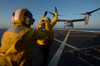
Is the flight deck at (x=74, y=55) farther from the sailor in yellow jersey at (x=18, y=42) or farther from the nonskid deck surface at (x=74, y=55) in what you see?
the sailor in yellow jersey at (x=18, y=42)

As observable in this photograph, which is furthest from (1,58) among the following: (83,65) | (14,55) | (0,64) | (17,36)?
(83,65)

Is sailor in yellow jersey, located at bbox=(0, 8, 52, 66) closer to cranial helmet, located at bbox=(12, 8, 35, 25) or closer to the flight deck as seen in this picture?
cranial helmet, located at bbox=(12, 8, 35, 25)

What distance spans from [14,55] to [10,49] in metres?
0.16

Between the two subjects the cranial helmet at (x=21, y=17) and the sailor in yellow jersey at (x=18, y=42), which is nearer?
the sailor in yellow jersey at (x=18, y=42)

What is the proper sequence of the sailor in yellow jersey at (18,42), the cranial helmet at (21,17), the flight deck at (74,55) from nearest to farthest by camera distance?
1. the sailor in yellow jersey at (18,42)
2. the cranial helmet at (21,17)
3. the flight deck at (74,55)

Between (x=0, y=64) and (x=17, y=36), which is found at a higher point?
(x=17, y=36)

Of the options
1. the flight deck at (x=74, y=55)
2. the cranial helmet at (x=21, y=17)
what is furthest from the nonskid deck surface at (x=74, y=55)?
the cranial helmet at (x=21, y=17)

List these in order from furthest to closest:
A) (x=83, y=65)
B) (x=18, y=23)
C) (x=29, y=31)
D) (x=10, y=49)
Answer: (x=83, y=65)
(x=18, y=23)
(x=29, y=31)
(x=10, y=49)

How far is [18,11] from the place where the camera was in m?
1.40

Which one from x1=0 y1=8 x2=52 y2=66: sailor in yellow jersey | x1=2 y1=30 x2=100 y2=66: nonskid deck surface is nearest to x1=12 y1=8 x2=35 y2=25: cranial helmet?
x1=0 y1=8 x2=52 y2=66: sailor in yellow jersey

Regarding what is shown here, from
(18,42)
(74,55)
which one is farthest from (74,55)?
(18,42)

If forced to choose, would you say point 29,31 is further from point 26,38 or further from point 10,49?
point 10,49

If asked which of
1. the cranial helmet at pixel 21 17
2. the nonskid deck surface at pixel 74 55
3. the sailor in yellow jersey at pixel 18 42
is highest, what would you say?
the cranial helmet at pixel 21 17

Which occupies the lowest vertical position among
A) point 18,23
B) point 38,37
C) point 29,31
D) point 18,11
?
point 38,37
